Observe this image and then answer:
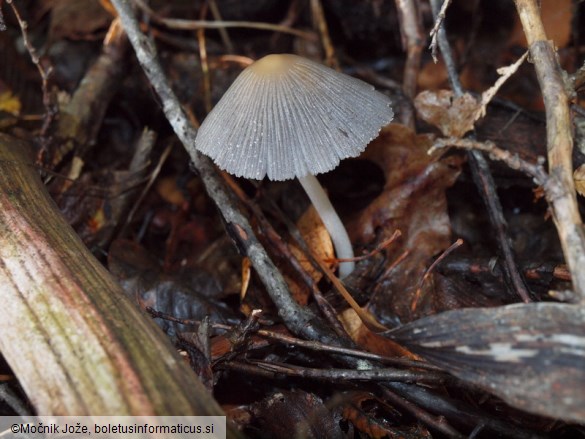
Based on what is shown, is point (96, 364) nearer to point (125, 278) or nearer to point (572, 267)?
point (125, 278)

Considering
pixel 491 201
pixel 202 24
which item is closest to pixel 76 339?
pixel 491 201

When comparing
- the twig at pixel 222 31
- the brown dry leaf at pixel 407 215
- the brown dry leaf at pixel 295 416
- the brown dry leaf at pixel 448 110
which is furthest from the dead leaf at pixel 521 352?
the twig at pixel 222 31

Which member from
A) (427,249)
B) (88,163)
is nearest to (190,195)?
(88,163)

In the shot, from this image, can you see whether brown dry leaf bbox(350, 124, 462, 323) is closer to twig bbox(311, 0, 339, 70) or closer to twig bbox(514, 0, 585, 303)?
twig bbox(514, 0, 585, 303)

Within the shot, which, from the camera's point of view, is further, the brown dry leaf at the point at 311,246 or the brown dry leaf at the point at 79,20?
the brown dry leaf at the point at 79,20

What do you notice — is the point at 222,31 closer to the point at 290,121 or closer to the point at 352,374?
the point at 290,121

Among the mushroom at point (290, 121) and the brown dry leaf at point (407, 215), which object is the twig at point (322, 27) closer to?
the brown dry leaf at point (407, 215)
